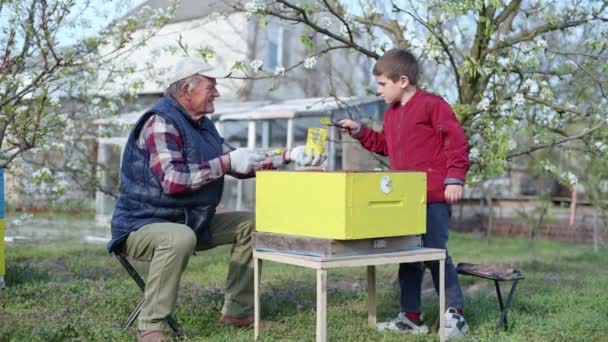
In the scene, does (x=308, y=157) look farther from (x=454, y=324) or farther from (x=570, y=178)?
(x=570, y=178)

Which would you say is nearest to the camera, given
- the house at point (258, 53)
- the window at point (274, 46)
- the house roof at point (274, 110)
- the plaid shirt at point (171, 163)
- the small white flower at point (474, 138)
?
the plaid shirt at point (171, 163)

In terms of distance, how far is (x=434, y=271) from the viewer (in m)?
4.93

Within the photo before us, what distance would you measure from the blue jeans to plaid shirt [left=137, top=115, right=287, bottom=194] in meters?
1.34

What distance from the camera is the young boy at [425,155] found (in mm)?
4742

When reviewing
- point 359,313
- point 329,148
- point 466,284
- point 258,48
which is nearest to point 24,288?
point 359,313

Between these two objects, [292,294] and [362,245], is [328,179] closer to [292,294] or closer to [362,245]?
[362,245]

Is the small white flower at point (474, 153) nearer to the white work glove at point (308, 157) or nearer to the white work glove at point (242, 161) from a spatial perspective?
the white work glove at point (308, 157)

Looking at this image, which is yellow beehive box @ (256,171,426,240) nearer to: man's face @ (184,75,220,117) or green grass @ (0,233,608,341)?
man's face @ (184,75,220,117)

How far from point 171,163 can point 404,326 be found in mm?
1812

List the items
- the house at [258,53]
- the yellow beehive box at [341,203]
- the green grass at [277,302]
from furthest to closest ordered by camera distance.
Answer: the house at [258,53] → the green grass at [277,302] → the yellow beehive box at [341,203]

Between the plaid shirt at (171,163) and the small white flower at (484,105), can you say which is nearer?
the plaid shirt at (171,163)

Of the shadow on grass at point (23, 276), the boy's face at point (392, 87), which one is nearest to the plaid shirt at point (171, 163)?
the boy's face at point (392, 87)

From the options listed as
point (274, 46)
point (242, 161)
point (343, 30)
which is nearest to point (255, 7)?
point (343, 30)

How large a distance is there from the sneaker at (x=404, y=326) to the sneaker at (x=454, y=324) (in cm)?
16
